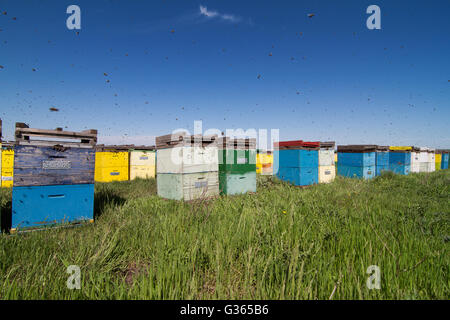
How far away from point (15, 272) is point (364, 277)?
3.19 metres

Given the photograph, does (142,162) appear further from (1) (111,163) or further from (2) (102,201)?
(2) (102,201)

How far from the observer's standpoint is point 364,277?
179 centimetres

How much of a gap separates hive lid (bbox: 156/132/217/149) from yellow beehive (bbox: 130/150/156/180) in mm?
4506

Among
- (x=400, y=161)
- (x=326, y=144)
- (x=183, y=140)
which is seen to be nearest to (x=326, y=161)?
(x=326, y=144)

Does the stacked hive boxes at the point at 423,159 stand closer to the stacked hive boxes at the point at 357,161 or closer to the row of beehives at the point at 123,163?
the stacked hive boxes at the point at 357,161

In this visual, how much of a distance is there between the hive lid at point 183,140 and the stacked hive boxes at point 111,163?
446 centimetres

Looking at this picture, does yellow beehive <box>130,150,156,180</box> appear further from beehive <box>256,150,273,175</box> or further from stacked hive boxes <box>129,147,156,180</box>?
beehive <box>256,150,273,175</box>

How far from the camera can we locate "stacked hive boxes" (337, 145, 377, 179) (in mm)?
8938

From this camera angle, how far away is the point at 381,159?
10.2 metres

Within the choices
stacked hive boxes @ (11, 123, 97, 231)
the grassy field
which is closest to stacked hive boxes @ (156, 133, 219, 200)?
the grassy field

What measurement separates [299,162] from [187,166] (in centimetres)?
388

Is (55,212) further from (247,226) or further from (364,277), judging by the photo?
(364,277)

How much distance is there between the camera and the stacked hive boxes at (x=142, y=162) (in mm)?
9336
